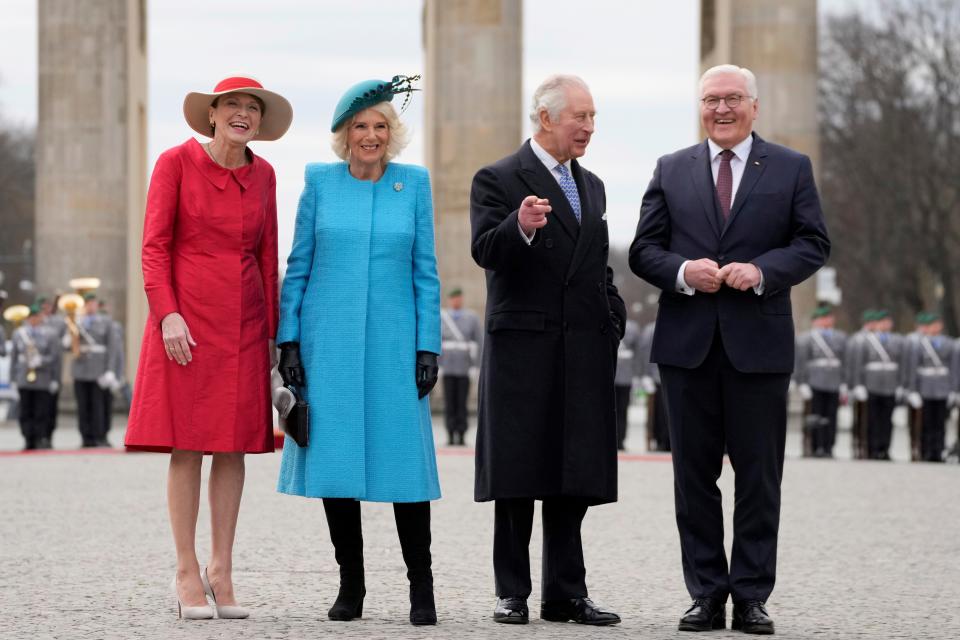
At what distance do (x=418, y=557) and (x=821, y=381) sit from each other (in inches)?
705

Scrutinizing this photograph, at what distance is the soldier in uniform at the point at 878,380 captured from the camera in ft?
80.7

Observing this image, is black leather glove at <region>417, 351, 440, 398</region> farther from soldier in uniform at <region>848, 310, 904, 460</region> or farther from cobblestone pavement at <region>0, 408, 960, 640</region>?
soldier in uniform at <region>848, 310, 904, 460</region>

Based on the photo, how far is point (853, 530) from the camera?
41.6 feet

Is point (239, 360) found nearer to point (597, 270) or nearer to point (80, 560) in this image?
point (597, 270)

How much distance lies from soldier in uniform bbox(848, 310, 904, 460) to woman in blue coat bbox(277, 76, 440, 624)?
17.6m

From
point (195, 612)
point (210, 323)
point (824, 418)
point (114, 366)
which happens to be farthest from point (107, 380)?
point (195, 612)

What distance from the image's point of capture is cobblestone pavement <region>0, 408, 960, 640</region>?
24.9ft

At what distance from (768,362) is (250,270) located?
2234 mm

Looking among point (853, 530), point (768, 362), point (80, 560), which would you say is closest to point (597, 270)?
point (768, 362)

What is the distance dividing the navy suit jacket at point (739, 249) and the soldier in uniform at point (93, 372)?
1722 cm

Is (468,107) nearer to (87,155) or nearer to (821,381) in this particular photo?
(87,155)

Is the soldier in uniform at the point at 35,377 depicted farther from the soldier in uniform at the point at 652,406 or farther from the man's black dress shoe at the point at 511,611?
the man's black dress shoe at the point at 511,611

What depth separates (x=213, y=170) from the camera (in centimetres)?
788

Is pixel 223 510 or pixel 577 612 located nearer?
pixel 577 612
